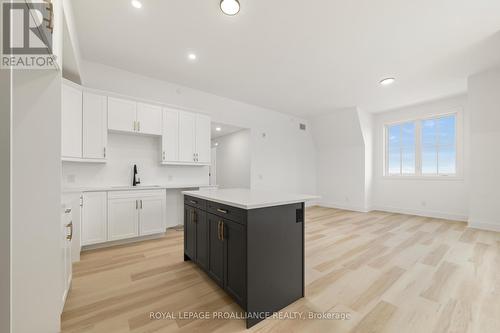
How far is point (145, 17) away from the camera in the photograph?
2314 millimetres

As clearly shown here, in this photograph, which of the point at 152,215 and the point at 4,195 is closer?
the point at 4,195

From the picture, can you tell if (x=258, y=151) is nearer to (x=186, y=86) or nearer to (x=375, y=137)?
(x=186, y=86)

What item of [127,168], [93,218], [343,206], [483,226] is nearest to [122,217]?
[93,218]

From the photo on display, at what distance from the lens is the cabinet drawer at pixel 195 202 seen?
2.13 meters

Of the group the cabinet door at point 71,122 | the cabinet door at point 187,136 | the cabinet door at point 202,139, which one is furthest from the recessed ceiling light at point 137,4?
the cabinet door at point 202,139

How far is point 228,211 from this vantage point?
172 centimetres

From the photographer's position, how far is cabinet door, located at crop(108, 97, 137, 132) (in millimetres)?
3184

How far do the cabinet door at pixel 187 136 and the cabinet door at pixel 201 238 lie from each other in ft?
6.41

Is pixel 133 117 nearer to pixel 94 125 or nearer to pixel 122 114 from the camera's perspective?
pixel 122 114

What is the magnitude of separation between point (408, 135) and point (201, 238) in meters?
6.24

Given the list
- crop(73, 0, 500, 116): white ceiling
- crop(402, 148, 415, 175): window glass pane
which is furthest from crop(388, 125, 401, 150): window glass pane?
crop(73, 0, 500, 116): white ceiling

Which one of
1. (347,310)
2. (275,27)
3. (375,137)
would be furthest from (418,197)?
(275,27)

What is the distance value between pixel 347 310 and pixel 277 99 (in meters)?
4.43

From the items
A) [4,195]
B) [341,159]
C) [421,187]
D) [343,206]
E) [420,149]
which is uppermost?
[420,149]
